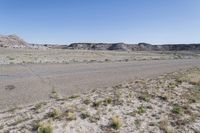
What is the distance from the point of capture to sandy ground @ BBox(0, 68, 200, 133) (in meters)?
10.6

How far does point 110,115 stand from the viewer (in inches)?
482

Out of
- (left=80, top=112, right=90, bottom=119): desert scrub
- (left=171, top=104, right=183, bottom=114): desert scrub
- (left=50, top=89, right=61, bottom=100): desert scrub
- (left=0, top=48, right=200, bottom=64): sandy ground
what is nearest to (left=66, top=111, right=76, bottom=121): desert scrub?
(left=80, top=112, right=90, bottom=119): desert scrub

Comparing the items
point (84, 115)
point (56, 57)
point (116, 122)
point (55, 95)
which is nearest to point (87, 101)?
point (84, 115)

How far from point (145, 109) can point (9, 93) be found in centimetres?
962

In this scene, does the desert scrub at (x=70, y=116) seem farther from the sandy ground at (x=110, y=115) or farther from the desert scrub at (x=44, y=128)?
the desert scrub at (x=44, y=128)

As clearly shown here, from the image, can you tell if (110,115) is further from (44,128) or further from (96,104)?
(44,128)

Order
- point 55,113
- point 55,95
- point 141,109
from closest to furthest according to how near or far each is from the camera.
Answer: point 55,113 → point 141,109 → point 55,95

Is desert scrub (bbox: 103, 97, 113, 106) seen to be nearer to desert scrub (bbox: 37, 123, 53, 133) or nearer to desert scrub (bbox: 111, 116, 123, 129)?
desert scrub (bbox: 111, 116, 123, 129)

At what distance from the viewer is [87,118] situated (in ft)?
38.4

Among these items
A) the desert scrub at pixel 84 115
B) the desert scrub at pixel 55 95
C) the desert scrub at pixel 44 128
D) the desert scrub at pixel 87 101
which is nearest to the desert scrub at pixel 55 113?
the desert scrub at pixel 84 115

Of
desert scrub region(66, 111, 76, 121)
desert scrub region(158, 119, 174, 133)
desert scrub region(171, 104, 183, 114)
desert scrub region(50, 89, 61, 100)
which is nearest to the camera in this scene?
desert scrub region(158, 119, 174, 133)

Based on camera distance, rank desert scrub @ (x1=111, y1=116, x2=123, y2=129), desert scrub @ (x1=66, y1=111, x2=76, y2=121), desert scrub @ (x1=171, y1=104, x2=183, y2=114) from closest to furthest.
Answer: desert scrub @ (x1=111, y1=116, x2=123, y2=129) → desert scrub @ (x1=66, y1=111, x2=76, y2=121) → desert scrub @ (x1=171, y1=104, x2=183, y2=114)

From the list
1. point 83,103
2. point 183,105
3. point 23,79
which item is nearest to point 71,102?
point 83,103

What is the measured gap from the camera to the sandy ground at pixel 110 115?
10586mm
